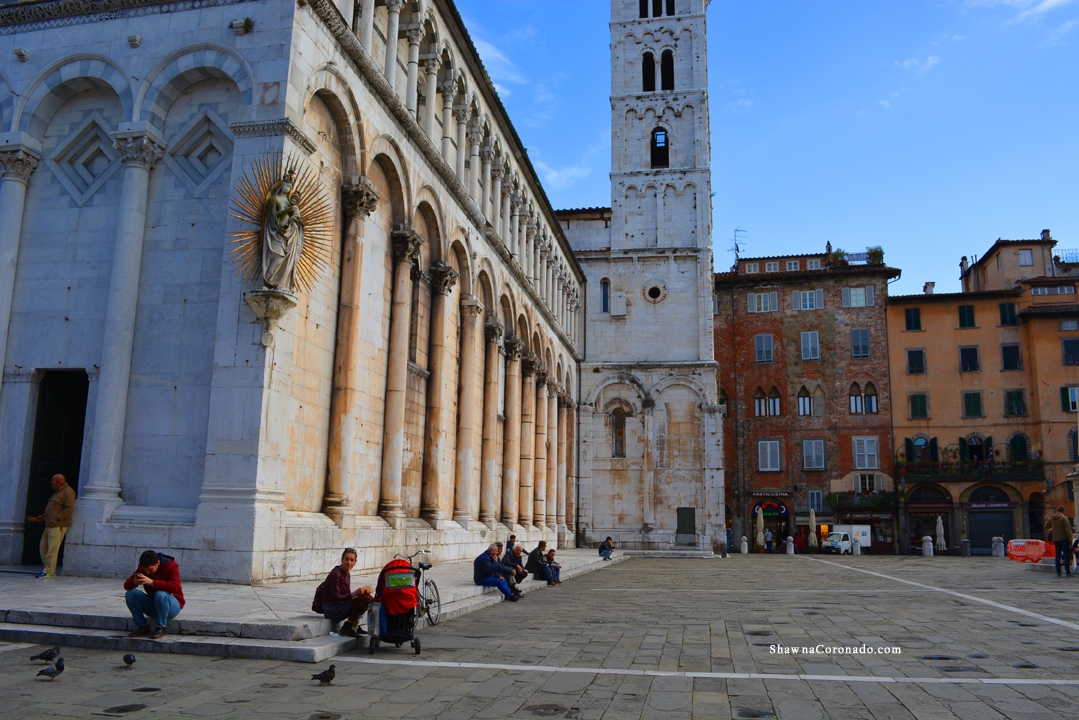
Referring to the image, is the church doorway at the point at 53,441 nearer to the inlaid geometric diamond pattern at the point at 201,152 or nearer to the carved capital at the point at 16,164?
the carved capital at the point at 16,164

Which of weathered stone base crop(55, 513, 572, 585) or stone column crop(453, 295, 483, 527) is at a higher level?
stone column crop(453, 295, 483, 527)

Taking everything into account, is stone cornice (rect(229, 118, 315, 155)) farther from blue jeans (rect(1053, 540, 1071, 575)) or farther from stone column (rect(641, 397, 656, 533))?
stone column (rect(641, 397, 656, 533))

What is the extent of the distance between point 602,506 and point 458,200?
22.8 meters

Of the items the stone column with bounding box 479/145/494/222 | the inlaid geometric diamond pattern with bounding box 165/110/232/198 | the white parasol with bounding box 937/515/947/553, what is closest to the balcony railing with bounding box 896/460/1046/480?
the white parasol with bounding box 937/515/947/553

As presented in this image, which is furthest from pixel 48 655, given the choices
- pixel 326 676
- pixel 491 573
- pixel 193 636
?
pixel 491 573

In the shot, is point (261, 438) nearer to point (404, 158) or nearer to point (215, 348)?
point (215, 348)

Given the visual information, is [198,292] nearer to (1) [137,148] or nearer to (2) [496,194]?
(1) [137,148]

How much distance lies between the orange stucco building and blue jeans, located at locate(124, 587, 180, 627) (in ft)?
156

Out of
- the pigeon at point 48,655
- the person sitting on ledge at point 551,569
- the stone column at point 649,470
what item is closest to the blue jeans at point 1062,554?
the person sitting on ledge at point 551,569

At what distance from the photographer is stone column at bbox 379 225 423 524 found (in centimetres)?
1806

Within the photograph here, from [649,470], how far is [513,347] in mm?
15477

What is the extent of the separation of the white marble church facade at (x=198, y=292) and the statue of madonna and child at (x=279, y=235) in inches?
22.2

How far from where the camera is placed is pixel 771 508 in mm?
51156

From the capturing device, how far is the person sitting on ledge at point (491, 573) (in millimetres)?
14867
